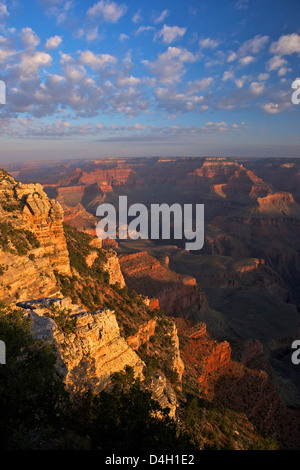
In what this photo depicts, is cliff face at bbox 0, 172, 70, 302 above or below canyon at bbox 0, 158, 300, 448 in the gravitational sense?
above

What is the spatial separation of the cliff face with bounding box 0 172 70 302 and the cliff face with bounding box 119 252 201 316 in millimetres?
32827

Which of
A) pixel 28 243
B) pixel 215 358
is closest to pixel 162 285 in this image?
pixel 215 358

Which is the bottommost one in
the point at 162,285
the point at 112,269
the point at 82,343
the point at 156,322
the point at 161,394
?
the point at 162,285

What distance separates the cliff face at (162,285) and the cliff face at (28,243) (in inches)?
1292

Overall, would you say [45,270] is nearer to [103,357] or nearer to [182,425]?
[103,357]

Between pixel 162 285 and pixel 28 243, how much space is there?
38.2 m

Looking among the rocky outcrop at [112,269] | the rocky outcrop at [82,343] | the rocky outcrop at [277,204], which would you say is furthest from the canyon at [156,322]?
the rocky outcrop at [277,204]

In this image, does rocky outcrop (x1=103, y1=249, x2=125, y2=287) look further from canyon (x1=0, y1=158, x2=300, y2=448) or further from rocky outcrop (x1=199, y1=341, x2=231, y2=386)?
rocky outcrop (x1=199, y1=341, x2=231, y2=386)

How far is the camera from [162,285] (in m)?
55.1

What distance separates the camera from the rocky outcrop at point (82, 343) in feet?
38.2

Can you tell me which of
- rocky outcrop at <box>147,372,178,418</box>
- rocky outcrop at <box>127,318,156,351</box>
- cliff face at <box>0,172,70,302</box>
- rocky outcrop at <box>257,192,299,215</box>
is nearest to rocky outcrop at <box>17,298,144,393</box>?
rocky outcrop at <box>147,372,178,418</box>

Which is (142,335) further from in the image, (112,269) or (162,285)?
(162,285)

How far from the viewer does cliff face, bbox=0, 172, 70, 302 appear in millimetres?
17094

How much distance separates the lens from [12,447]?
7.55 m
